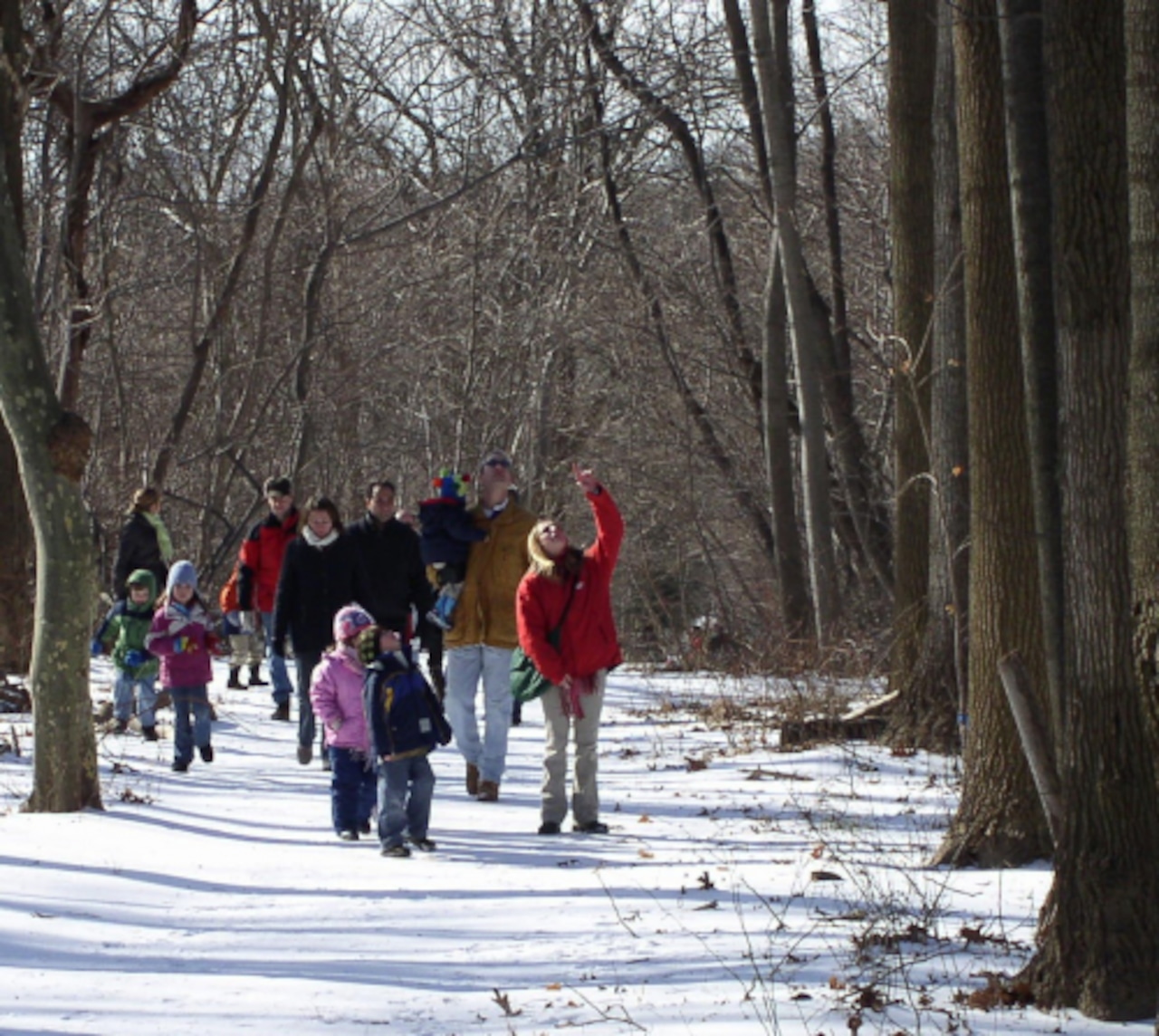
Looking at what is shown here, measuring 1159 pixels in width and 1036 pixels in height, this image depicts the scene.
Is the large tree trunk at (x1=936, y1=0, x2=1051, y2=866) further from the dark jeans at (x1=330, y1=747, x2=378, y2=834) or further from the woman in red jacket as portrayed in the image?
the dark jeans at (x1=330, y1=747, x2=378, y2=834)

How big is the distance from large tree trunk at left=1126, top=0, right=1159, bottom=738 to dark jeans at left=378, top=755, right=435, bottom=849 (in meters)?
5.19

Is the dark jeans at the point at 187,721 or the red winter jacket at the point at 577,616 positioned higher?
the red winter jacket at the point at 577,616

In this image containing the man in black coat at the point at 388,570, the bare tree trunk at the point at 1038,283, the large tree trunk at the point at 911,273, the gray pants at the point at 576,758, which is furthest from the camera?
the large tree trunk at the point at 911,273

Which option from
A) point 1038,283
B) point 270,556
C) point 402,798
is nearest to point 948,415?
point 402,798

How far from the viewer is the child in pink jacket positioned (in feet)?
30.1

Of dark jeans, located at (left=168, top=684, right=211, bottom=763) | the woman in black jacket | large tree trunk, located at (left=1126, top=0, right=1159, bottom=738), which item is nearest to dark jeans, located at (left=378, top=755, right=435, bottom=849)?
dark jeans, located at (left=168, top=684, right=211, bottom=763)

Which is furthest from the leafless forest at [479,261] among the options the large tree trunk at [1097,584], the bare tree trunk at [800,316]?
the large tree trunk at [1097,584]

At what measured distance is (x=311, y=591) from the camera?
1178 cm

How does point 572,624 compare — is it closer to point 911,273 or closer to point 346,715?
point 346,715

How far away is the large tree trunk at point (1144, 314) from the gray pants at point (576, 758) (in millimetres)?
5213

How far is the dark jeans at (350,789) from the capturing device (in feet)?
30.4

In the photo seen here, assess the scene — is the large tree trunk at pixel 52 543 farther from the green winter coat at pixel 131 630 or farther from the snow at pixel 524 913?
the green winter coat at pixel 131 630

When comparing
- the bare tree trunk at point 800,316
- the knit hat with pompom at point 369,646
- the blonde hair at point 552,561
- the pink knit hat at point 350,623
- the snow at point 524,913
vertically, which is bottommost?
the snow at point 524,913

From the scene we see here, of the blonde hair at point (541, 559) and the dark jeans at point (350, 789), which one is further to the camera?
the dark jeans at point (350, 789)
